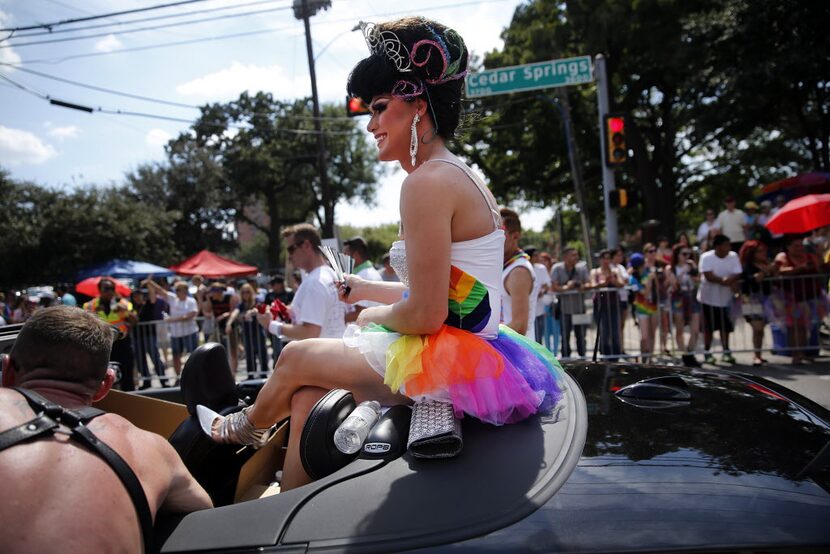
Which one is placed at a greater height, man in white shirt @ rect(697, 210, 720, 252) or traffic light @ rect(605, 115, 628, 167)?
traffic light @ rect(605, 115, 628, 167)

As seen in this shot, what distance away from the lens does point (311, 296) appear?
5.03m

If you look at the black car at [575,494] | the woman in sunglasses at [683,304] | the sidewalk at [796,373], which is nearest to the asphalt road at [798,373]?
the sidewalk at [796,373]

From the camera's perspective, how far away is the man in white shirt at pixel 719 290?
8.34 metres

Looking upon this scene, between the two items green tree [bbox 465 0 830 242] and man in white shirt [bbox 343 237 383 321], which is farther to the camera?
green tree [bbox 465 0 830 242]

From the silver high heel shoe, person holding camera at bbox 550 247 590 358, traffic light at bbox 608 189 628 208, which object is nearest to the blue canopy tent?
traffic light at bbox 608 189 628 208

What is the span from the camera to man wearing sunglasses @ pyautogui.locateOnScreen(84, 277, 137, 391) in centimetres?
808

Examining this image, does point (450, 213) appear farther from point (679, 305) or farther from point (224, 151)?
point (224, 151)

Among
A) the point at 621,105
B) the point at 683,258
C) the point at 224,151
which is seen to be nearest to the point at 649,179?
the point at 621,105


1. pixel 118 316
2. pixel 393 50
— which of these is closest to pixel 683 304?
pixel 393 50

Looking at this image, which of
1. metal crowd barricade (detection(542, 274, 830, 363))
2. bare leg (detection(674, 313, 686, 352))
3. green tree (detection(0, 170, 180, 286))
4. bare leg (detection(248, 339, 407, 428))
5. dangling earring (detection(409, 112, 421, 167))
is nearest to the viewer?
bare leg (detection(248, 339, 407, 428))

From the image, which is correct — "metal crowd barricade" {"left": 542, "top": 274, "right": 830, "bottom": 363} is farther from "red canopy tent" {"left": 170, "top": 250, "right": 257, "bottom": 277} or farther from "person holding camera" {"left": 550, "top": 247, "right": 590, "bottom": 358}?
"red canopy tent" {"left": 170, "top": 250, "right": 257, "bottom": 277}

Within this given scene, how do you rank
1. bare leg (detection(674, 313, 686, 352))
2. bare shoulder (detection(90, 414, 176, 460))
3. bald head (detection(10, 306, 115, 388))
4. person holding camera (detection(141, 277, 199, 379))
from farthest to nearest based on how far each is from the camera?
1. person holding camera (detection(141, 277, 199, 379))
2. bare leg (detection(674, 313, 686, 352))
3. bald head (detection(10, 306, 115, 388))
4. bare shoulder (detection(90, 414, 176, 460))

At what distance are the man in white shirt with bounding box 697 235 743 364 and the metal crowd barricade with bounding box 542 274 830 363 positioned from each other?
3 cm

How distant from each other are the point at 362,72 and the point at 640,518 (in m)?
1.61
